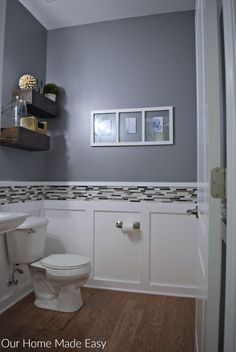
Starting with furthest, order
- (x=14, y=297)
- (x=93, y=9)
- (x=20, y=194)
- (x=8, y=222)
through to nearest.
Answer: (x=93, y=9) → (x=20, y=194) → (x=14, y=297) → (x=8, y=222)

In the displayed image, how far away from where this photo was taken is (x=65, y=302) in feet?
6.22

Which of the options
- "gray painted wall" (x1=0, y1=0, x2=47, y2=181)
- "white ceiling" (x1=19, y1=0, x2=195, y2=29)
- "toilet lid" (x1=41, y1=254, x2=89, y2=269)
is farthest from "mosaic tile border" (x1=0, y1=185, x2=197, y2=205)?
"white ceiling" (x1=19, y1=0, x2=195, y2=29)

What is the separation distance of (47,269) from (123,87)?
5.71 ft

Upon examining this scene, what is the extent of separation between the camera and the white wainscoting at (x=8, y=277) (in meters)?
1.89

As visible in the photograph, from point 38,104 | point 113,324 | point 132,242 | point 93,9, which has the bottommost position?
point 113,324

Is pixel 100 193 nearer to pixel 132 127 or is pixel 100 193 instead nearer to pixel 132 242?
pixel 132 242

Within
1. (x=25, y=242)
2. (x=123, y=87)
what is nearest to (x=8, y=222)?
(x=25, y=242)

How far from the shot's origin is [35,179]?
2383 millimetres

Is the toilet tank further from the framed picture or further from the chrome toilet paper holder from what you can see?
the framed picture

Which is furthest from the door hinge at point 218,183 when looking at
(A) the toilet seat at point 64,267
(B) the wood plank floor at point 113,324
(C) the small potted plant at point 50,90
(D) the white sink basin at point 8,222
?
(C) the small potted plant at point 50,90

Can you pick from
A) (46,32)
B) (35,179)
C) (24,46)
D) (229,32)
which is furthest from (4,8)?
(229,32)

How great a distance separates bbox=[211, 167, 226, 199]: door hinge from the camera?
0.72m

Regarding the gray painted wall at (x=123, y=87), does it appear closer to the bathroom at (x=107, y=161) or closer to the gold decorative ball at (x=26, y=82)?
the bathroom at (x=107, y=161)

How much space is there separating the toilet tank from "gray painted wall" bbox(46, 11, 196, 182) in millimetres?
686
